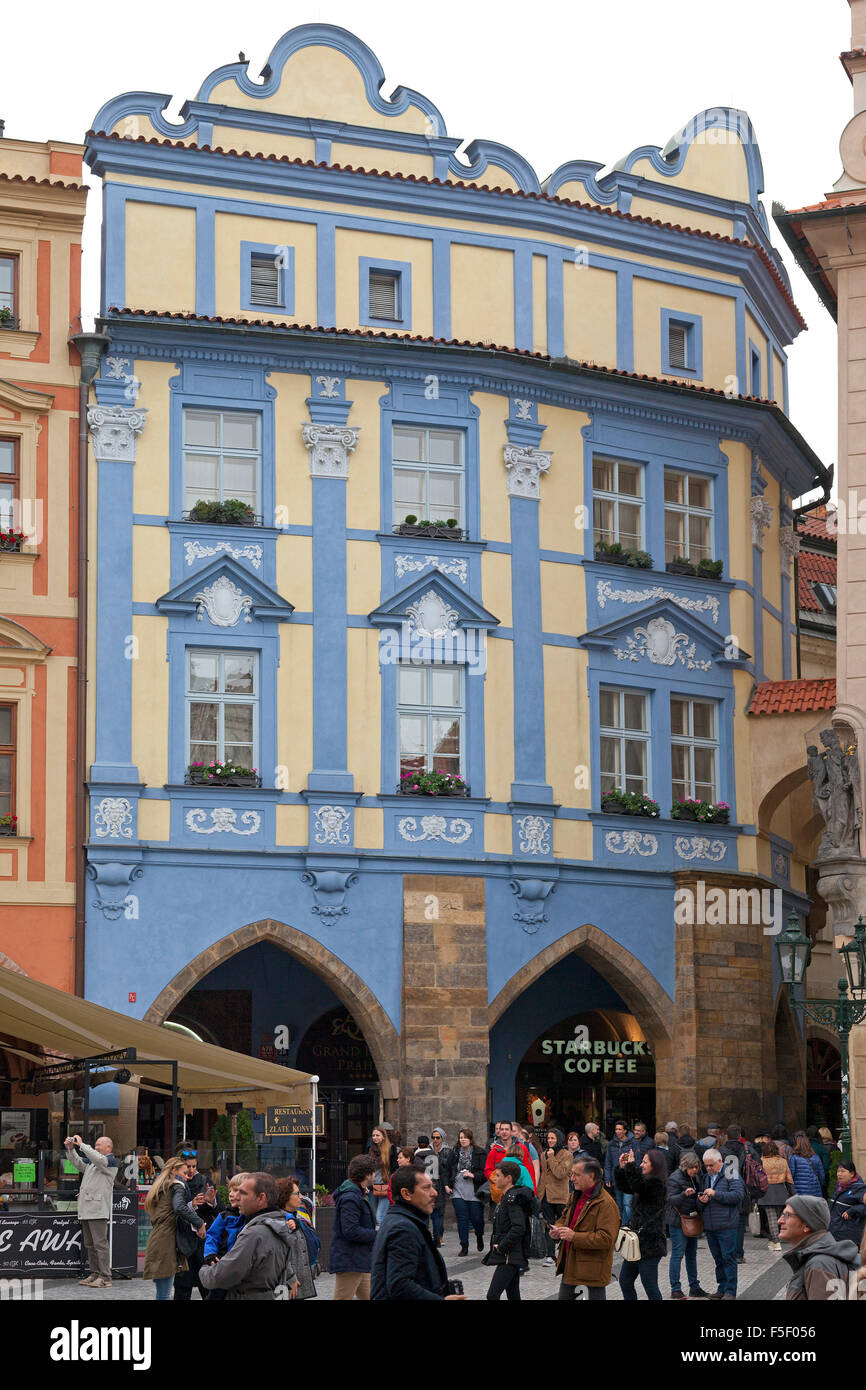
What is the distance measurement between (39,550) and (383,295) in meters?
6.38

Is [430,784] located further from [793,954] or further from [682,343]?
[793,954]

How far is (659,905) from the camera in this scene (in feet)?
98.8

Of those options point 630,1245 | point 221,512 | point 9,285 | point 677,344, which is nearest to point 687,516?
point 677,344

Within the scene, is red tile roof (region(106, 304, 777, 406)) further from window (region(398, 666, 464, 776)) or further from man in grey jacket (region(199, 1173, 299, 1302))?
man in grey jacket (region(199, 1173, 299, 1302))

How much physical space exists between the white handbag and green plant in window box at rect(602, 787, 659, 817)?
15.1 metres

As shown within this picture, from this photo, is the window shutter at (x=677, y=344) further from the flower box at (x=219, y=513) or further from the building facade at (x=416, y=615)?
the flower box at (x=219, y=513)

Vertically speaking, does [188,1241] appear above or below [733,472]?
below

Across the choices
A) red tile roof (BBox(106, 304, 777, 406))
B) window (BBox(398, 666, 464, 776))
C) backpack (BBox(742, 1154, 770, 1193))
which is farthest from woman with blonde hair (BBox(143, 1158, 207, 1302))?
red tile roof (BBox(106, 304, 777, 406))

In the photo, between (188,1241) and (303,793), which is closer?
(188,1241)

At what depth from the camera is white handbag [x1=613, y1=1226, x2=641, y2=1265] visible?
576 inches

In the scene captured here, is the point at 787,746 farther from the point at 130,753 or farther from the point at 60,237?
the point at 60,237

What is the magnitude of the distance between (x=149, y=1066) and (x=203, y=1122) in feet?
28.8

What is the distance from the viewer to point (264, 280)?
97.4 ft
